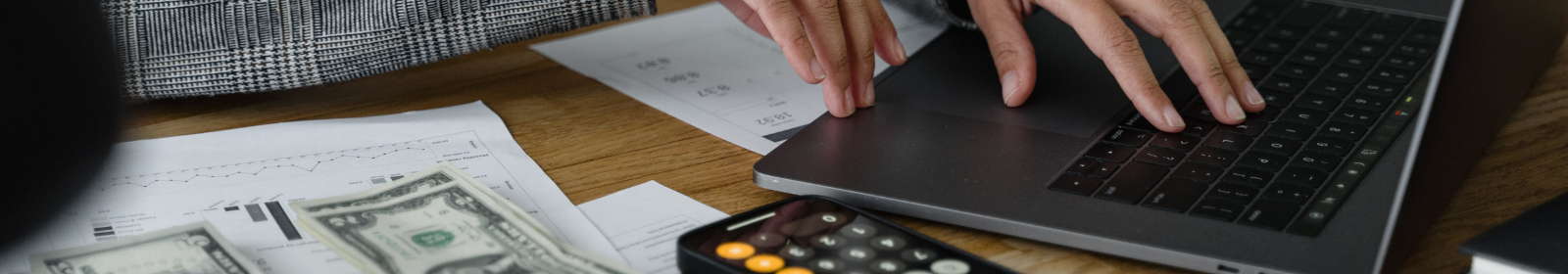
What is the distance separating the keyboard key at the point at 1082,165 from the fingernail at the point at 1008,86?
4.6 inches

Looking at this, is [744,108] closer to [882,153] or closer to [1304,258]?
[882,153]

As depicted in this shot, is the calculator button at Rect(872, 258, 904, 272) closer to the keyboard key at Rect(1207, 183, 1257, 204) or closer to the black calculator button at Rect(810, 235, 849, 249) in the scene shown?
the black calculator button at Rect(810, 235, 849, 249)

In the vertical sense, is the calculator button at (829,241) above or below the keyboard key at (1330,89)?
below

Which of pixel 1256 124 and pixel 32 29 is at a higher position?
pixel 32 29

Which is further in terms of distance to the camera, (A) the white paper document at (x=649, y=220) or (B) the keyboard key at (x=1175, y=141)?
(B) the keyboard key at (x=1175, y=141)

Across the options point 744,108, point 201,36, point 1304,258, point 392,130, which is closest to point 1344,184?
point 1304,258

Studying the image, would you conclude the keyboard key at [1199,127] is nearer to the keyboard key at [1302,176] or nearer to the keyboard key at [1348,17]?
the keyboard key at [1302,176]

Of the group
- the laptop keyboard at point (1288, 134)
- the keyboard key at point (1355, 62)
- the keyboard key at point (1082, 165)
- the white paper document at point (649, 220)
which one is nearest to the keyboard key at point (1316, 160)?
the laptop keyboard at point (1288, 134)

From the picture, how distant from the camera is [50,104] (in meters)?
0.36

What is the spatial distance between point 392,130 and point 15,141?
298mm

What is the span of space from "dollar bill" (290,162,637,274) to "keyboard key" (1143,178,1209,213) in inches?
10.2

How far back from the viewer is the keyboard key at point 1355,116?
621 mm

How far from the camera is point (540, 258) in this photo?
468 millimetres

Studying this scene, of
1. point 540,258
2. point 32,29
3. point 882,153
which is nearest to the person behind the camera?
point 32,29
